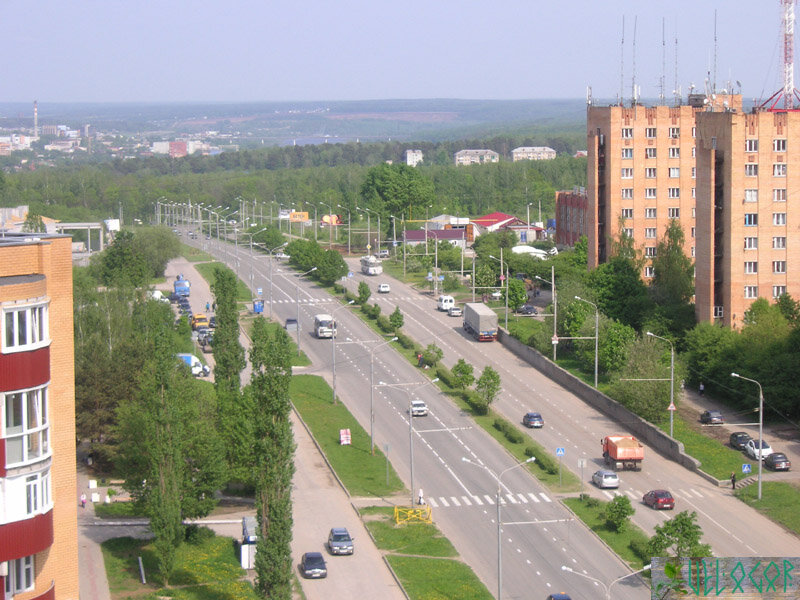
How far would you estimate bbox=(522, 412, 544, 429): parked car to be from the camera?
59.9m

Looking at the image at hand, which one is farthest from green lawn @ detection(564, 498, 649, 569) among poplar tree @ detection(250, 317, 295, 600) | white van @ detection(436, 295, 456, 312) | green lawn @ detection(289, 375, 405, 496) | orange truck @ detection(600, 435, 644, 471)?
white van @ detection(436, 295, 456, 312)

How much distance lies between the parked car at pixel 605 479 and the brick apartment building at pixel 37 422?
28.3 m

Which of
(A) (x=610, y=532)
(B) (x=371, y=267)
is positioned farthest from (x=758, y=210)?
(B) (x=371, y=267)

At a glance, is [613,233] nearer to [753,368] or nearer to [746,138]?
[746,138]

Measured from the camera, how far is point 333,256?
106562 millimetres

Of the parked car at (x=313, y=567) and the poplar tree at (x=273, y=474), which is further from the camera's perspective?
the parked car at (x=313, y=567)

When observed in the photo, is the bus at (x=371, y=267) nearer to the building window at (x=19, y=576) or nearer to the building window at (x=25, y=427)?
the building window at (x=25, y=427)

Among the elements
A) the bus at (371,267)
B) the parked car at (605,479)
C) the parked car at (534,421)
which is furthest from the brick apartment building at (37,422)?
the bus at (371,267)

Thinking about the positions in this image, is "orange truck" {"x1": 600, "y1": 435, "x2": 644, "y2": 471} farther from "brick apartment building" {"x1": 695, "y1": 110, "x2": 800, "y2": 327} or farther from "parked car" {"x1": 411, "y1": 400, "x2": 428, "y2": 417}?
"brick apartment building" {"x1": 695, "y1": 110, "x2": 800, "y2": 327}

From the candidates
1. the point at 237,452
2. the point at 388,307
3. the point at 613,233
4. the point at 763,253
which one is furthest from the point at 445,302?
the point at 237,452

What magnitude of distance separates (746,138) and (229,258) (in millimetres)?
74227

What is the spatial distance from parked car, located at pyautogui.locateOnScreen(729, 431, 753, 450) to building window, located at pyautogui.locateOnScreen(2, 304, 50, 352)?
122 ft

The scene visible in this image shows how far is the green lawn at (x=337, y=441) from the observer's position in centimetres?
5225

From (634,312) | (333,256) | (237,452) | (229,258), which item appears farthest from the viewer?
(229,258)
